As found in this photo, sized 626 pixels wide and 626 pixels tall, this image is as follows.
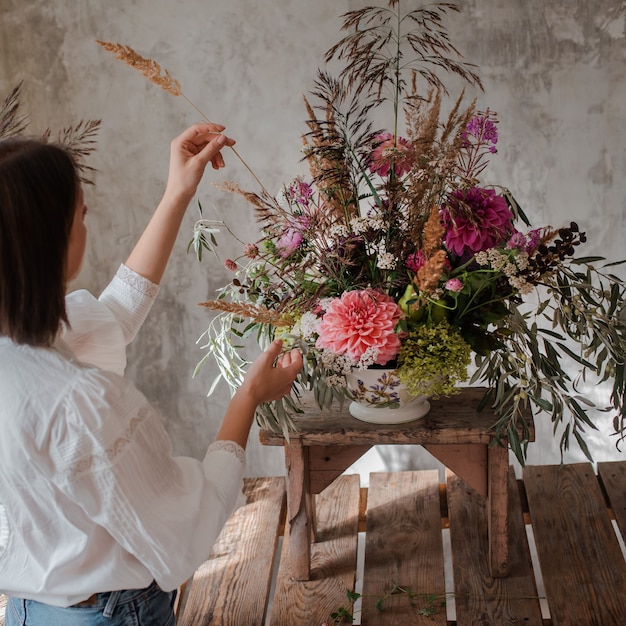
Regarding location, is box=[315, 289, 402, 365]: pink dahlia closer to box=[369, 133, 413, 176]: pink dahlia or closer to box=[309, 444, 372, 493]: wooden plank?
box=[369, 133, 413, 176]: pink dahlia

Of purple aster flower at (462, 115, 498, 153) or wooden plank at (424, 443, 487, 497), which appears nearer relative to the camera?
purple aster flower at (462, 115, 498, 153)

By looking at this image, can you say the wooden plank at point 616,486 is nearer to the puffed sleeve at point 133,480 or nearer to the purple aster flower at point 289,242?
the purple aster flower at point 289,242

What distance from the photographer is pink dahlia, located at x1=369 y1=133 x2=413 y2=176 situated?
179cm

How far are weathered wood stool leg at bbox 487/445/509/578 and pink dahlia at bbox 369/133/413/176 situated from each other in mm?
708

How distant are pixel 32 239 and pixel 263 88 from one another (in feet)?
6.23

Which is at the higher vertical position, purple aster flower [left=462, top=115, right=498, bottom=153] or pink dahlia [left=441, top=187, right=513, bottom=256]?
purple aster flower [left=462, top=115, right=498, bottom=153]

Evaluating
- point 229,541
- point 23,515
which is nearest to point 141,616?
point 23,515

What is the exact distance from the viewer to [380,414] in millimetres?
1967

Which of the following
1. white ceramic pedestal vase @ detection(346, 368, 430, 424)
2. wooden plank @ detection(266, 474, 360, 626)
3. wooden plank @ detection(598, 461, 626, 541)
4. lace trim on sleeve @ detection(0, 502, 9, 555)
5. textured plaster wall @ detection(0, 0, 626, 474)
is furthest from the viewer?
textured plaster wall @ detection(0, 0, 626, 474)

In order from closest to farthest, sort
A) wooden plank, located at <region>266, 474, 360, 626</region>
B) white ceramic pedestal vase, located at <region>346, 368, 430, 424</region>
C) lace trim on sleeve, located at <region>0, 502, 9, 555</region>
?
lace trim on sleeve, located at <region>0, 502, 9, 555</region> < white ceramic pedestal vase, located at <region>346, 368, 430, 424</region> < wooden plank, located at <region>266, 474, 360, 626</region>

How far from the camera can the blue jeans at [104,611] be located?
1.17 metres

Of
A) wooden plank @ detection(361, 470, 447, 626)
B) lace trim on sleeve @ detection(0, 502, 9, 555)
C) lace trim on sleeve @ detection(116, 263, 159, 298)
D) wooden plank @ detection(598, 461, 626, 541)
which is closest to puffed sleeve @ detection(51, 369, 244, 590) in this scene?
lace trim on sleeve @ detection(0, 502, 9, 555)

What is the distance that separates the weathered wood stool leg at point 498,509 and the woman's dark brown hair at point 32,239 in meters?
Result: 1.26

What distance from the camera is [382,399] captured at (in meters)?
1.92
